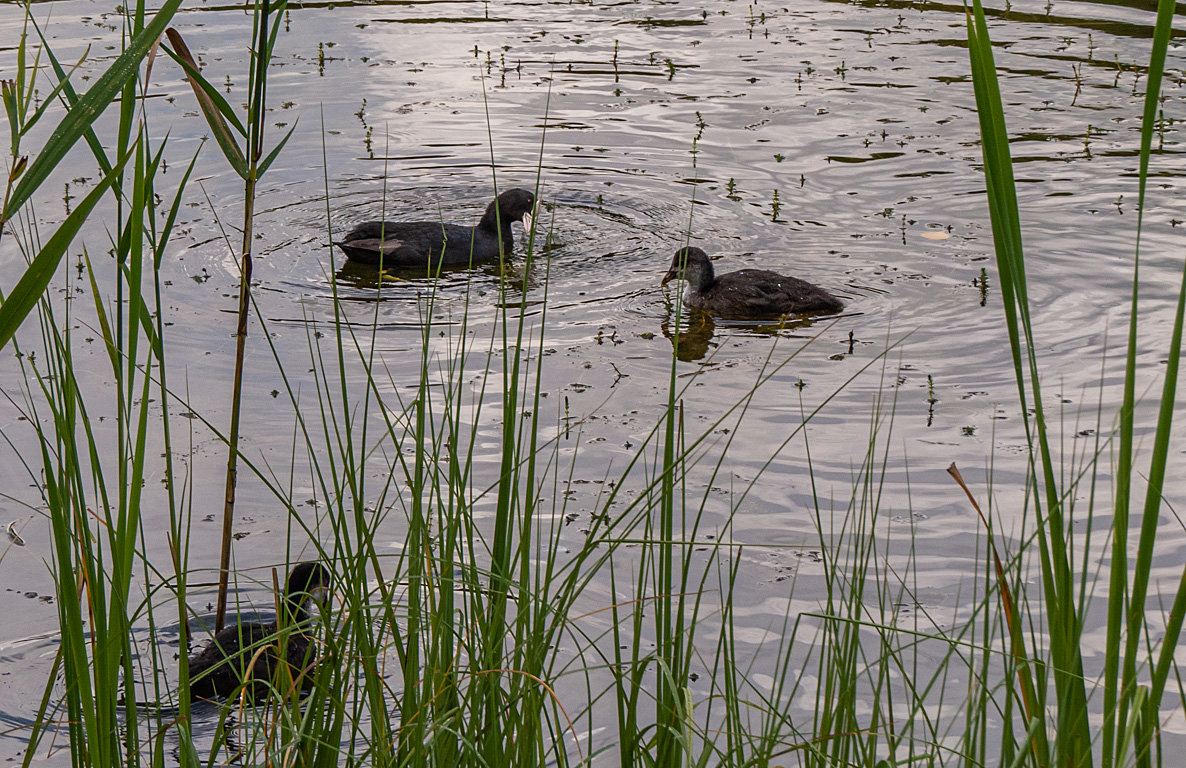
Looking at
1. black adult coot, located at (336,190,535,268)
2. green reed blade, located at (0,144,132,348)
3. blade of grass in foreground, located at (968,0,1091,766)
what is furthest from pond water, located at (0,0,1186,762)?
green reed blade, located at (0,144,132,348)

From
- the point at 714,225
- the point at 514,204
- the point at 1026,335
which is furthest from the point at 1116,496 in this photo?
the point at 514,204

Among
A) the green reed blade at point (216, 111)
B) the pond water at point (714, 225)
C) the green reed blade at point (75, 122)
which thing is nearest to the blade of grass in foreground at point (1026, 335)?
the green reed blade at point (75, 122)

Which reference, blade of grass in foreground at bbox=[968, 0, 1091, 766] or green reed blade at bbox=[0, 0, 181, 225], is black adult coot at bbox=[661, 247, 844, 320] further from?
green reed blade at bbox=[0, 0, 181, 225]

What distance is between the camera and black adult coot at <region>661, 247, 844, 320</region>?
7.62 metres

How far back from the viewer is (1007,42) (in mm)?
13273

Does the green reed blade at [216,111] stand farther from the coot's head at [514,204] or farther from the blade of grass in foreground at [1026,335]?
the coot's head at [514,204]

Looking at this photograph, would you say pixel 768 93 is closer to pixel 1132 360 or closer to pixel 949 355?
pixel 949 355

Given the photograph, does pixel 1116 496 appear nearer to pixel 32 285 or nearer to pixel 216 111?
pixel 32 285

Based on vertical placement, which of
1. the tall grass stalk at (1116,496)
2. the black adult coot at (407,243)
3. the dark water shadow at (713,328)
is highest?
the tall grass stalk at (1116,496)

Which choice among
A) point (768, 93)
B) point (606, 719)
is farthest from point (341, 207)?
point (606, 719)

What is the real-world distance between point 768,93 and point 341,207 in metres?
4.23

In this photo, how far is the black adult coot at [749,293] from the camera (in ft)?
25.0

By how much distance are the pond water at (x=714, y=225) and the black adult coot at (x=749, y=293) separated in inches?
4.7

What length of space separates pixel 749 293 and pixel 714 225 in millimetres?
1682
